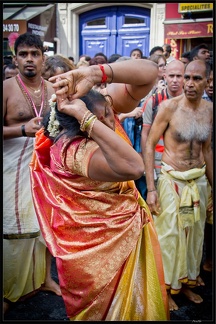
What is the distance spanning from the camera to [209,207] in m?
3.90

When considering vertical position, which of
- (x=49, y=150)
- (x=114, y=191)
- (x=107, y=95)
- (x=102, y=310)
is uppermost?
(x=107, y=95)

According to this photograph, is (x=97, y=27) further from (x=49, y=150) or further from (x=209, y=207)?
(x=49, y=150)

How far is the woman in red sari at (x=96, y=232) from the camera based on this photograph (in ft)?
6.29

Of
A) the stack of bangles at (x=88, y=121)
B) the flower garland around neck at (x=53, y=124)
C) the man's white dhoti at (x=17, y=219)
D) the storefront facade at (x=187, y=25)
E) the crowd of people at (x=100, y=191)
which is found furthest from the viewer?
the storefront facade at (x=187, y=25)

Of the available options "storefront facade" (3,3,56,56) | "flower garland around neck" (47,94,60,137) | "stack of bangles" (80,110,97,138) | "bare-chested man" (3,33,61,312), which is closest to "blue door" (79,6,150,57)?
"storefront facade" (3,3,56,56)

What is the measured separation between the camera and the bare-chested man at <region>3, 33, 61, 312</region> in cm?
321

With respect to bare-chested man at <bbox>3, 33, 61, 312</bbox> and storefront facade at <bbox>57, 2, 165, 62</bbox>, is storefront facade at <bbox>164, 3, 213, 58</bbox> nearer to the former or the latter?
storefront facade at <bbox>57, 2, 165, 62</bbox>

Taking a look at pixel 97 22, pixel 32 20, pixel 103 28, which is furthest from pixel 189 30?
pixel 32 20

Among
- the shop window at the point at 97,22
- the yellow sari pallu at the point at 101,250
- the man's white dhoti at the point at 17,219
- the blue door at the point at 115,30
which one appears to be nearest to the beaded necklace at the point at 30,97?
the man's white dhoti at the point at 17,219

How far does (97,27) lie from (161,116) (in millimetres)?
8331

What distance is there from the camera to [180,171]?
3.34 m

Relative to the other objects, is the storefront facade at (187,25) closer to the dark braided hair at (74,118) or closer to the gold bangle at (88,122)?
the dark braided hair at (74,118)

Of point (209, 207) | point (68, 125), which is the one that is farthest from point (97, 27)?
point (68, 125)

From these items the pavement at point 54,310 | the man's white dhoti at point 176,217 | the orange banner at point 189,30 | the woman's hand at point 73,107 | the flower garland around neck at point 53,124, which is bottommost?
the pavement at point 54,310
